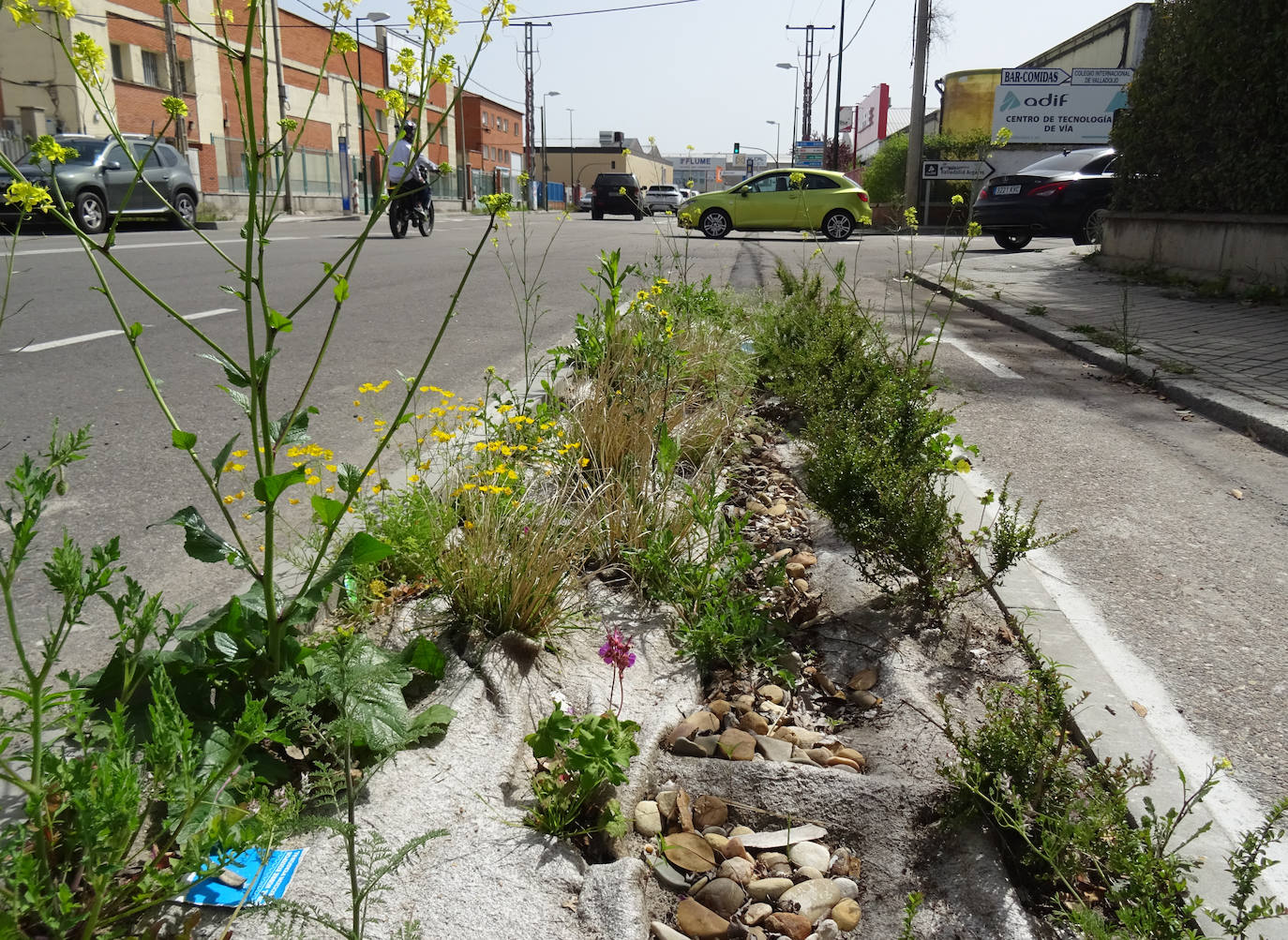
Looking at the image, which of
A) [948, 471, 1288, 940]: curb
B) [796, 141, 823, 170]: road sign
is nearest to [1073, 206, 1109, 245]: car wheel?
[948, 471, 1288, 940]: curb

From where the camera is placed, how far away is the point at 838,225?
Result: 23.6 meters

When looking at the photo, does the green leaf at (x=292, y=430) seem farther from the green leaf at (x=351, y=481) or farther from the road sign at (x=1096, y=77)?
the road sign at (x=1096, y=77)

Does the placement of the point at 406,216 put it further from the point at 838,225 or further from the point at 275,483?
the point at 275,483

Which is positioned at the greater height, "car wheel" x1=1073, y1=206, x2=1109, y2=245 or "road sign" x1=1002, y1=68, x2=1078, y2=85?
"road sign" x1=1002, y1=68, x2=1078, y2=85

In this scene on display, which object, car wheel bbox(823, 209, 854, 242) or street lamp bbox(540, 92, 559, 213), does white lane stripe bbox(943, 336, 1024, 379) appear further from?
street lamp bbox(540, 92, 559, 213)

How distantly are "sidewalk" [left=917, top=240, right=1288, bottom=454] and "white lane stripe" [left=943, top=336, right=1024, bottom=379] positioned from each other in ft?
2.31

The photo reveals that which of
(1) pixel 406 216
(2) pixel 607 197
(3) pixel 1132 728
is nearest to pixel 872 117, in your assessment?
(2) pixel 607 197

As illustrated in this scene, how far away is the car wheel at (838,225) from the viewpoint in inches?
921

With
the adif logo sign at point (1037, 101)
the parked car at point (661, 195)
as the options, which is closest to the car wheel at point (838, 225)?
the adif logo sign at point (1037, 101)

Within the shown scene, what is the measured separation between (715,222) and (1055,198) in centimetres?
888

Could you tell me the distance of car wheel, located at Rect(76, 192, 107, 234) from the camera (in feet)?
57.1

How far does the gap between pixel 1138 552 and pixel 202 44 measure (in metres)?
41.6

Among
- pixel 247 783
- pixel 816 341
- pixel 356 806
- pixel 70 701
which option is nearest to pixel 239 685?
pixel 247 783

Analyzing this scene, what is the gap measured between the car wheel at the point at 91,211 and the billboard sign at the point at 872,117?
35.9 m
